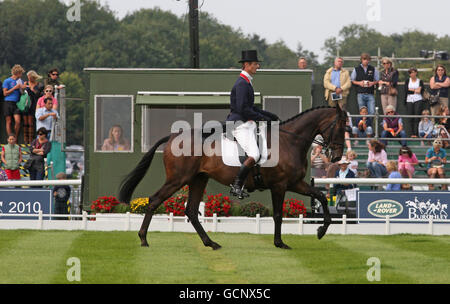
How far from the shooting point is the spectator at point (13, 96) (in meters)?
22.5

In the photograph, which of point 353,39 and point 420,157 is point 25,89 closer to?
point 420,157

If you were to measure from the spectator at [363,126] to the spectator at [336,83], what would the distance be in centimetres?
67

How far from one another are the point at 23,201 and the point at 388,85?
1054cm

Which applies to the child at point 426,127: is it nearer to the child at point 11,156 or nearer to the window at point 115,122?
the window at point 115,122

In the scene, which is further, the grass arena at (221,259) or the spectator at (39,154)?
the spectator at (39,154)

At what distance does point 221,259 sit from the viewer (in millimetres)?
12531

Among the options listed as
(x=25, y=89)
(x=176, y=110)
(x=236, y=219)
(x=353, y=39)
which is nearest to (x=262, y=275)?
(x=236, y=219)

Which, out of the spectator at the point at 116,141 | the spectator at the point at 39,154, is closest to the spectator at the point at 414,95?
the spectator at the point at 116,141

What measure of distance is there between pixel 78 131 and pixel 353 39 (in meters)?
88.0

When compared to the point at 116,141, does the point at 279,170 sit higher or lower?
lower

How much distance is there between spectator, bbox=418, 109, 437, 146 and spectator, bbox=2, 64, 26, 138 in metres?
10.5

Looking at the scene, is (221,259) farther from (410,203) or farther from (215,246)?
(410,203)

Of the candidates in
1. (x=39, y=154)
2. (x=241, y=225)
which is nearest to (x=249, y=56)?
(x=241, y=225)

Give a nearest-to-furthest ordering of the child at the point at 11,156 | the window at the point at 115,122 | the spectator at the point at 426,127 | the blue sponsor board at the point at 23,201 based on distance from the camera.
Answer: the blue sponsor board at the point at 23,201 → the window at the point at 115,122 → the child at the point at 11,156 → the spectator at the point at 426,127
